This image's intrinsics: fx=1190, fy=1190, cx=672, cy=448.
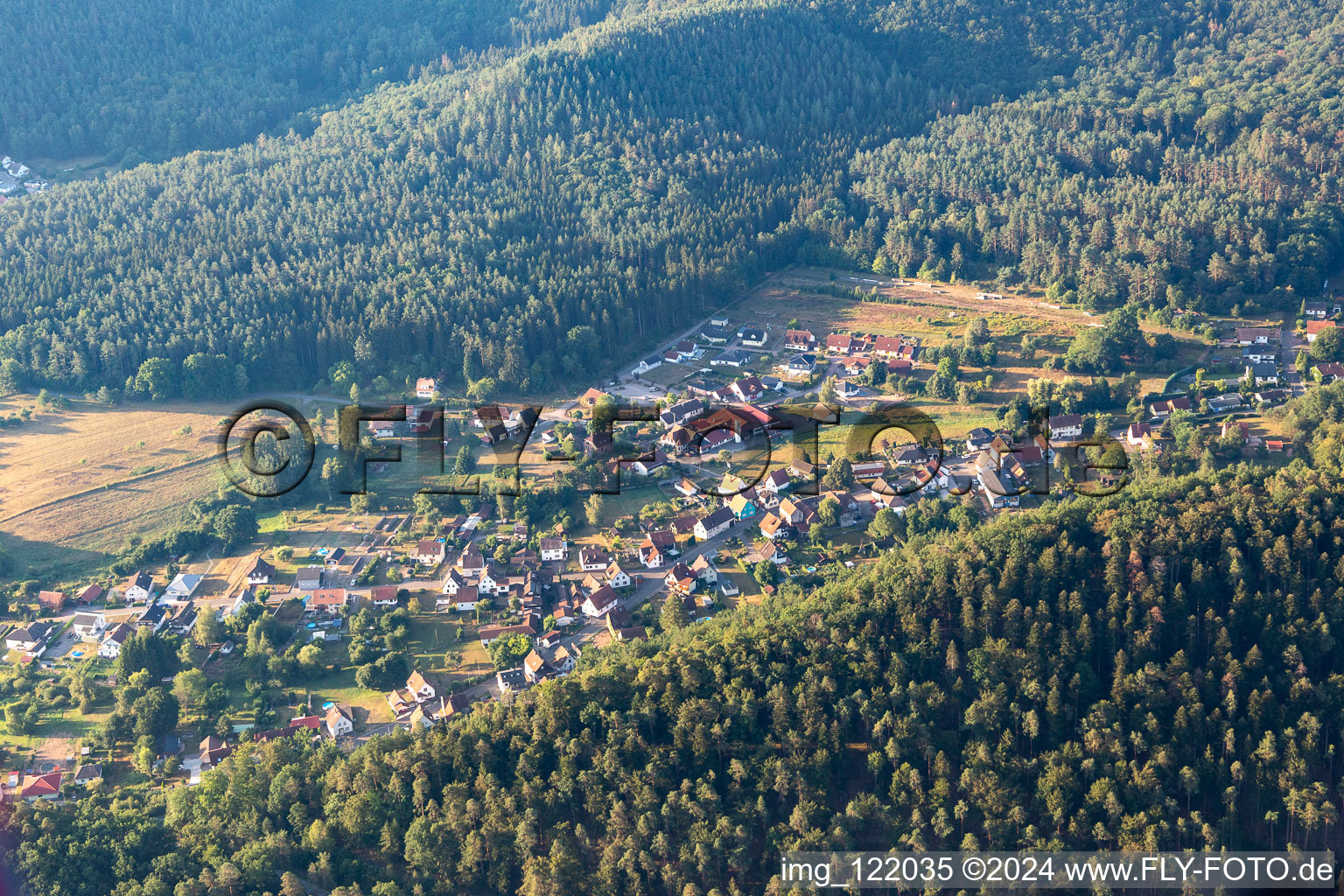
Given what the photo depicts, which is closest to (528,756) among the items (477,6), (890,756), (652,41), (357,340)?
(890,756)

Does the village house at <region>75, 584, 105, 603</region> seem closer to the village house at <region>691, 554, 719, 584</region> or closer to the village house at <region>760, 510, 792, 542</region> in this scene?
the village house at <region>691, 554, 719, 584</region>

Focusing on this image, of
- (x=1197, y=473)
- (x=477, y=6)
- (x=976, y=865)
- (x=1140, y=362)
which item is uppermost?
(x=477, y=6)

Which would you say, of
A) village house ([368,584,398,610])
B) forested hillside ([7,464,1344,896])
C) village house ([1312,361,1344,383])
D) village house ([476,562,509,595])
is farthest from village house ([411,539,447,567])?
village house ([1312,361,1344,383])

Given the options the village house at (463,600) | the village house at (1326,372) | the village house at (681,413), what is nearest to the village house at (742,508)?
the village house at (681,413)

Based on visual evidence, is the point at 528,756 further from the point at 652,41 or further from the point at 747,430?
the point at 652,41

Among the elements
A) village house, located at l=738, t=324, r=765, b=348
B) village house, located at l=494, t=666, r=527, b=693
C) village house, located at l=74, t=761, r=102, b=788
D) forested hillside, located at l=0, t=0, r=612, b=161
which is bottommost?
village house, located at l=74, t=761, r=102, b=788

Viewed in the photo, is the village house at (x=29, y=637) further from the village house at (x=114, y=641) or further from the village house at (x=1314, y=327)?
the village house at (x=1314, y=327)
